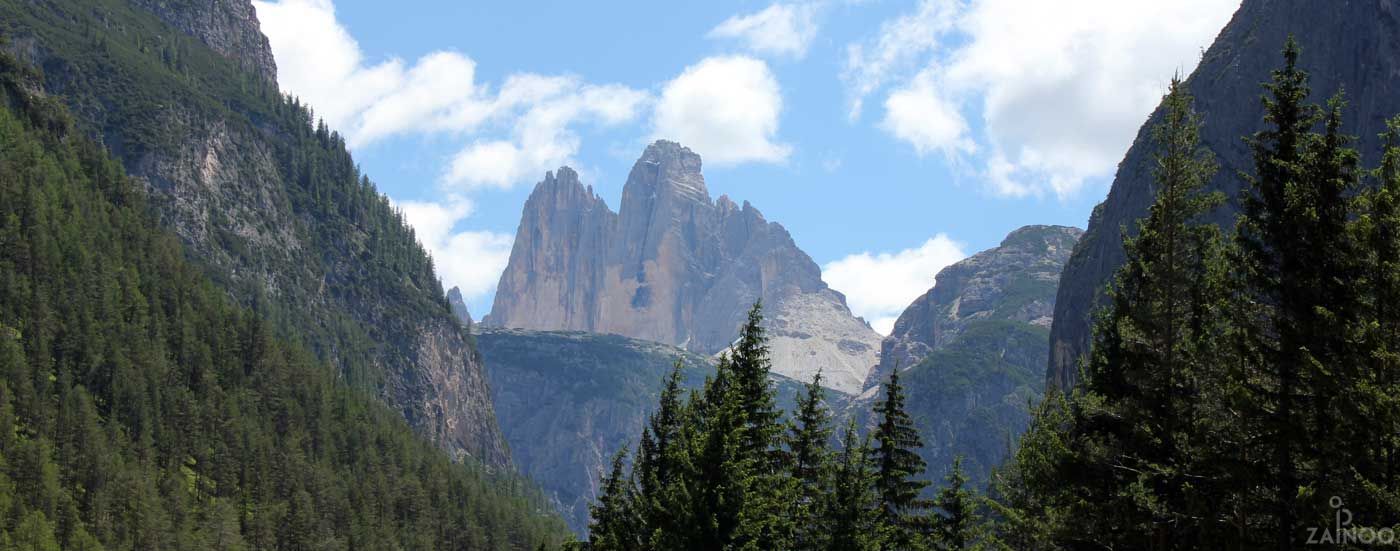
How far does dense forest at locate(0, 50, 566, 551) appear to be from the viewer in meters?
132

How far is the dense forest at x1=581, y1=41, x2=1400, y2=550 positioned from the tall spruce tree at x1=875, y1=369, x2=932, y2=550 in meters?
2.39

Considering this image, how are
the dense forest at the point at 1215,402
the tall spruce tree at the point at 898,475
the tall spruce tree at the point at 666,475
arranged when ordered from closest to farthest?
the dense forest at the point at 1215,402 < the tall spruce tree at the point at 666,475 < the tall spruce tree at the point at 898,475

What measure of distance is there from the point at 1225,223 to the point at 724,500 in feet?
357

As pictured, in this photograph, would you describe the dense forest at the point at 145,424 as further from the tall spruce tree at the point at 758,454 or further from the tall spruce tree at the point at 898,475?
the tall spruce tree at the point at 898,475

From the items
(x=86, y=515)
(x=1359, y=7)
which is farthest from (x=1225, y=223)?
(x=86, y=515)

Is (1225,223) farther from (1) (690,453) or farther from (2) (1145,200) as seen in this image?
(1) (690,453)

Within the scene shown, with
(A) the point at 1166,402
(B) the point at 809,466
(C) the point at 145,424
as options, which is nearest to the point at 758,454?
(B) the point at 809,466

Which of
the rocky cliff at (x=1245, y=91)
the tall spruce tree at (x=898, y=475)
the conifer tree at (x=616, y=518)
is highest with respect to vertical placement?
the rocky cliff at (x=1245, y=91)

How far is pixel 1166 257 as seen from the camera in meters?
29.6

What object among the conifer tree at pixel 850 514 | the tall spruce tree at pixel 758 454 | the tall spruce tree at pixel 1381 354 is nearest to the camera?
the tall spruce tree at pixel 1381 354

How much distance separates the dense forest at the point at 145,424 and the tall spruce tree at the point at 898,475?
325 feet

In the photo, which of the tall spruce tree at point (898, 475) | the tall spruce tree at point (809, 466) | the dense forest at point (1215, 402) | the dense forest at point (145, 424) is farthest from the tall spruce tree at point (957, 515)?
the dense forest at point (145, 424)

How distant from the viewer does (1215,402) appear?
25.9m

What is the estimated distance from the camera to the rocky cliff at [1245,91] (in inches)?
4665
